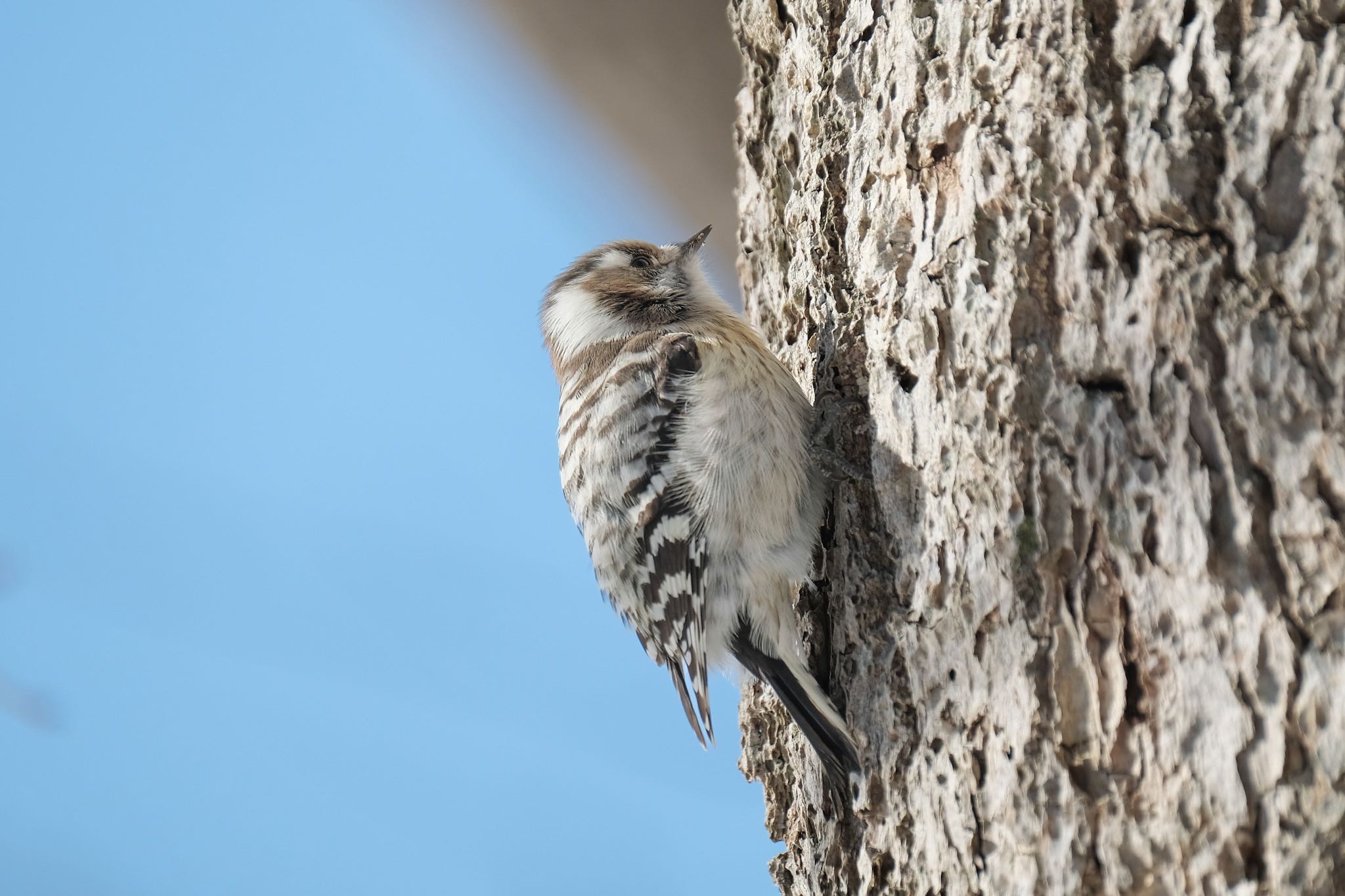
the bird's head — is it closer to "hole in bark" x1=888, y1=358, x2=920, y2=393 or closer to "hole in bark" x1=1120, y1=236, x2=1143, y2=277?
"hole in bark" x1=888, y1=358, x2=920, y2=393

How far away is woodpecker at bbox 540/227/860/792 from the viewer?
2.72m

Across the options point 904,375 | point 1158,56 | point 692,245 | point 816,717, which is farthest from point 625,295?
point 1158,56

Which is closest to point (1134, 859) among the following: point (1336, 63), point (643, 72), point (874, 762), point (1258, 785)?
point (1258, 785)

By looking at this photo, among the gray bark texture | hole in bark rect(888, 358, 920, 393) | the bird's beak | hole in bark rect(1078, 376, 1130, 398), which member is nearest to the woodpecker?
the gray bark texture

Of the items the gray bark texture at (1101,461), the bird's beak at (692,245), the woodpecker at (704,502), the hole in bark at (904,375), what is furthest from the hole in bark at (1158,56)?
the bird's beak at (692,245)

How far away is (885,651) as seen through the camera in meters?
2.32

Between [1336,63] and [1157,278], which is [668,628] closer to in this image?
[1157,278]

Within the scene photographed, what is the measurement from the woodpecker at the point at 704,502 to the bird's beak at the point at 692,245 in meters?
0.49

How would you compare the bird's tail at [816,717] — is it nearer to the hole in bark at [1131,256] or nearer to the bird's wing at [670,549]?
the bird's wing at [670,549]

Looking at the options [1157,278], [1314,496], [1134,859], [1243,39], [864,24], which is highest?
[864,24]

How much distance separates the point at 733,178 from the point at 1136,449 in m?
3.03

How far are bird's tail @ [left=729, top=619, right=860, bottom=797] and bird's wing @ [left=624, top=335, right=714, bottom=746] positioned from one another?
23 centimetres

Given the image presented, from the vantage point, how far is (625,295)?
3.61 metres

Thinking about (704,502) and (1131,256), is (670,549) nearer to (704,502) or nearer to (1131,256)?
(704,502)
